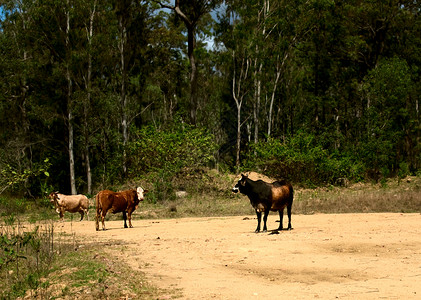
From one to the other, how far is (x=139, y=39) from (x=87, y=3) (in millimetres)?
6562

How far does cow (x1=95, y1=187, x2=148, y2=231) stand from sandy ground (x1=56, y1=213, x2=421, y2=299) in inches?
24.9

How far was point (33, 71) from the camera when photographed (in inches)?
1572

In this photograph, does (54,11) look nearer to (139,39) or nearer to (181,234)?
(139,39)

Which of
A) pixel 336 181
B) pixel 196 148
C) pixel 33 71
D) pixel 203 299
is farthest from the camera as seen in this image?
pixel 33 71

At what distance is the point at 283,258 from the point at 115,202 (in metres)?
7.81

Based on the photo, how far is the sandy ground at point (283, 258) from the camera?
28.8 ft

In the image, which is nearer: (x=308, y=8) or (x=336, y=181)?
(x=336, y=181)

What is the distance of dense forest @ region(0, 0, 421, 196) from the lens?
34.1 meters

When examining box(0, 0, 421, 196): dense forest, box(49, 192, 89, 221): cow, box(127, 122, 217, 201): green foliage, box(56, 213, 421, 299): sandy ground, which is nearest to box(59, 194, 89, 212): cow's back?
box(49, 192, 89, 221): cow

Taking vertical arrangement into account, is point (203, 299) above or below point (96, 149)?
below

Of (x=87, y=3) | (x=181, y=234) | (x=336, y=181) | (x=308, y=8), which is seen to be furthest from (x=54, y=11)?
(x=181, y=234)

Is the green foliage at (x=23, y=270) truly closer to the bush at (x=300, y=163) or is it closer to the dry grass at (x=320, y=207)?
the dry grass at (x=320, y=207)

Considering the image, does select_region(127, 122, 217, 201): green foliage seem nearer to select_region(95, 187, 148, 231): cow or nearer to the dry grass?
the dry grass

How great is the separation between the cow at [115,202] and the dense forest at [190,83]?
10.5 metres
